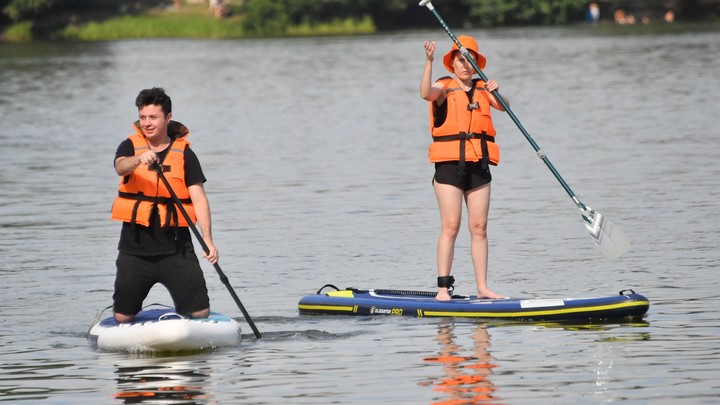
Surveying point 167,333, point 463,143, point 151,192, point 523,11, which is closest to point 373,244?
point 463,143

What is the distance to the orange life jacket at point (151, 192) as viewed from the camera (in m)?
9.76

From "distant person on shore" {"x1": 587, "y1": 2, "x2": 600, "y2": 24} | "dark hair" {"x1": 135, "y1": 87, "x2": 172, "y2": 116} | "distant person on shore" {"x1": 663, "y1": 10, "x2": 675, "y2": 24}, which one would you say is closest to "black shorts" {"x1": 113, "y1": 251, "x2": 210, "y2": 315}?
"dark hair" {"x1": 135, "y1": 87, "x2": 172, "y2": 116}

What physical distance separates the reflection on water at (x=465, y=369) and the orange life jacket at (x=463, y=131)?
1189 millimetres

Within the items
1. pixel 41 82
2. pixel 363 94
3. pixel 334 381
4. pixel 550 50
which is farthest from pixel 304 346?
pixel 550 50

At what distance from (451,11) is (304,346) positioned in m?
78.6

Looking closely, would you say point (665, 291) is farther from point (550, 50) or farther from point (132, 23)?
point (132, 23)

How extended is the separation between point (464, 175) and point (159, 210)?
2350mm

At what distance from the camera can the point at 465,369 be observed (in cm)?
930

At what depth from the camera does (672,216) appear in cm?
1555

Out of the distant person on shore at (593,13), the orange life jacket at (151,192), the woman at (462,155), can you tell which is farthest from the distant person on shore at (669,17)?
the orange life jacket at (151,192)

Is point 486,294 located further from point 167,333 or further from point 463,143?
point 167,333

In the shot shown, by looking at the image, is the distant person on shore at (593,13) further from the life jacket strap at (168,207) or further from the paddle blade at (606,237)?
the life jacket strap at (168,207)

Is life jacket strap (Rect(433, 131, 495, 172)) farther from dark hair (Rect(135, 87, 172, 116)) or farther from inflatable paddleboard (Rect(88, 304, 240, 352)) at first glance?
dark hair (Rect(135, 87, 172, 116))

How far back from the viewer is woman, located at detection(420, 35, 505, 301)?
1104 centimetres
